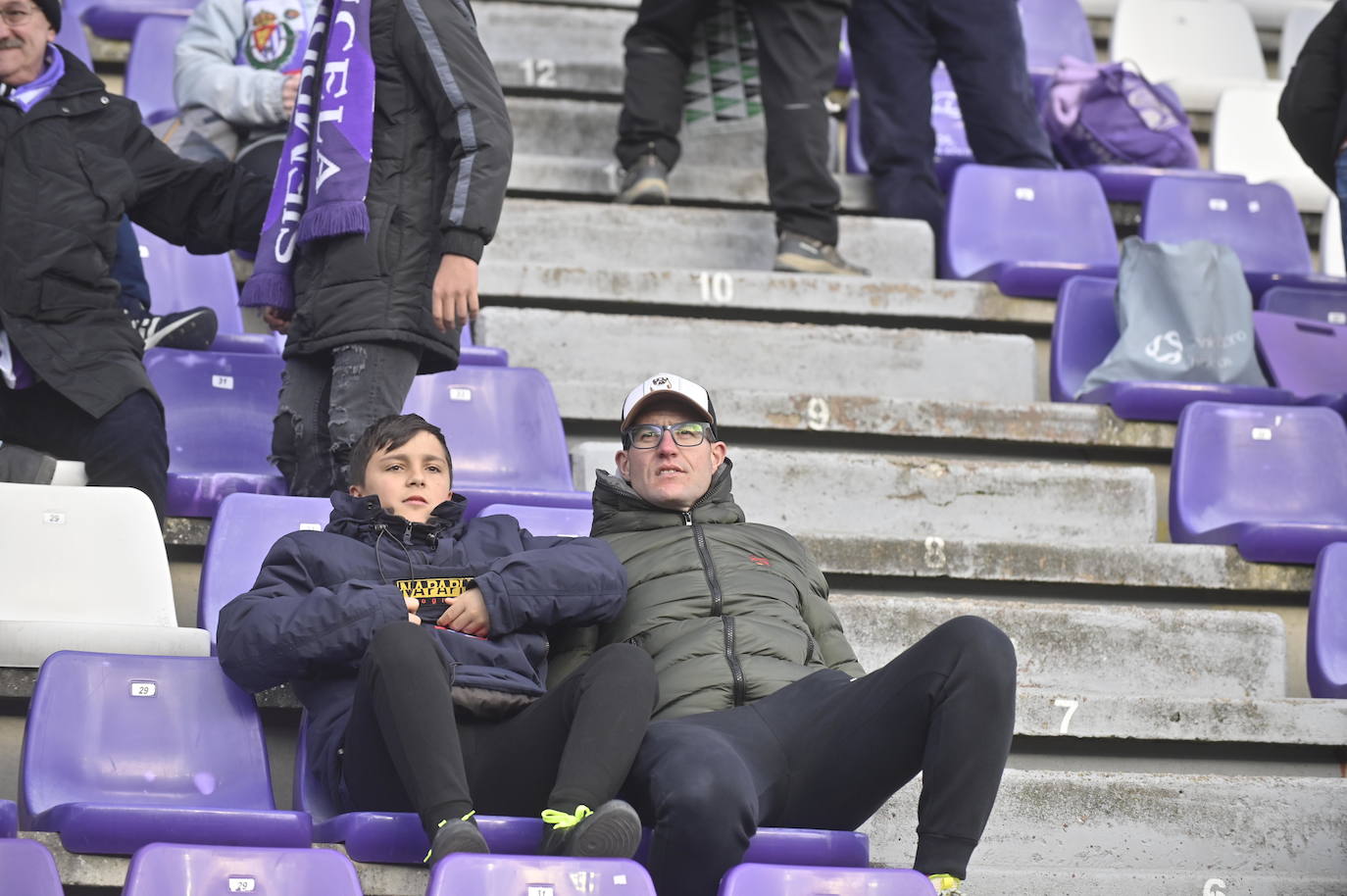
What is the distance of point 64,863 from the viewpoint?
239 centimetres

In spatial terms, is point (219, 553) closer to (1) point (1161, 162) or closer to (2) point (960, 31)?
(2) point (960, 31)

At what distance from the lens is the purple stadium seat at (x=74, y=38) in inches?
206

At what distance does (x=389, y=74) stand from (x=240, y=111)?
4.95 ft

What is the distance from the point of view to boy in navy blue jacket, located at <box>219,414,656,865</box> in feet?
7.97

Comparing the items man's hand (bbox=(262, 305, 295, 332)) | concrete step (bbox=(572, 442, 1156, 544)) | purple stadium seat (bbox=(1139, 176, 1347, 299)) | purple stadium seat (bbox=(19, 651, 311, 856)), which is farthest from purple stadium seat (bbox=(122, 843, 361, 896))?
purple stadium seat (bbox=(1139, 176, 1347, 299))

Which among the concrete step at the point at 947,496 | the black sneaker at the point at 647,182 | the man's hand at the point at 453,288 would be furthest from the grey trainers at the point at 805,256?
the man's hand at the point at 453,288

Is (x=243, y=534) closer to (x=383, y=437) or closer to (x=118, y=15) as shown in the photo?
(x=383, y=437)

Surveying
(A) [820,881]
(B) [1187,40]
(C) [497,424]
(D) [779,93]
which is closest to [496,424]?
(C) [497,424]

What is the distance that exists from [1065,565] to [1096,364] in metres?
0.98

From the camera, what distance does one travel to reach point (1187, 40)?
22.3 ft

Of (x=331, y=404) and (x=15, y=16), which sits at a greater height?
(x=15, y=16)

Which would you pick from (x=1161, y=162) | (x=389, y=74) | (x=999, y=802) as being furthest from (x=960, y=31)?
(x=999, y=802)

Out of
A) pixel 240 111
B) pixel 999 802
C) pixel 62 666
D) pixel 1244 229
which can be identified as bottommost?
pixel 999 802

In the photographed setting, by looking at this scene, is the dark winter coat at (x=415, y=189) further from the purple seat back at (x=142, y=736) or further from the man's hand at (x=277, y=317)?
the purple seat back at (x=142, y=736)
